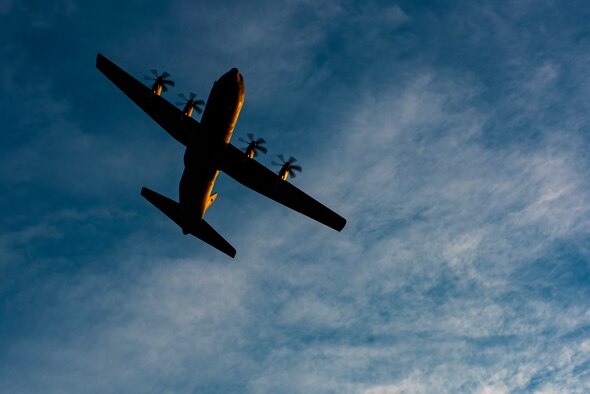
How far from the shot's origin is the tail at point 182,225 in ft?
151

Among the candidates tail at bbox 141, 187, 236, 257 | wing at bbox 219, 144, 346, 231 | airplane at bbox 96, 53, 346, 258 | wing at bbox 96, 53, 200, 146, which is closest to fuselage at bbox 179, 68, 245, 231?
airplane at bbox 96, 53, 346, 258

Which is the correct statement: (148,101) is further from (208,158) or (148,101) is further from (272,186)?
(272,186)

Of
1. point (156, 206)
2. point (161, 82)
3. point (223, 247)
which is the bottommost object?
point (223, 247)

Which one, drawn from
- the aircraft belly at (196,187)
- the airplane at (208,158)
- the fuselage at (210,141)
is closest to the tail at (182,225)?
the airplane at (208,158)

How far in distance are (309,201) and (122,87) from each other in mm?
18986

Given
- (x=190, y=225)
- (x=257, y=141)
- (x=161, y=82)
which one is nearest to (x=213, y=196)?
(x=190, y=225)

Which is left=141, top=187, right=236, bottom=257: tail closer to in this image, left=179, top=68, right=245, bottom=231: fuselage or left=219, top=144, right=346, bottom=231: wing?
left=179, top=68, right=245, bottom=231: fuselage

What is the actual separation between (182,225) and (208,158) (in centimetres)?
881

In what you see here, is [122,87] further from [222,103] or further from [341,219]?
[341,219]

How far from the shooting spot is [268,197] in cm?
4506

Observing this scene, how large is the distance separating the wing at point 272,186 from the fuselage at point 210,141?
4.72 ft

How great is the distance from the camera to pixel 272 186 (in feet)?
144

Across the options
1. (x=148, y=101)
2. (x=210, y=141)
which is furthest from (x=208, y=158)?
(x=148, y=101)

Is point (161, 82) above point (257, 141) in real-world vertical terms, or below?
above
